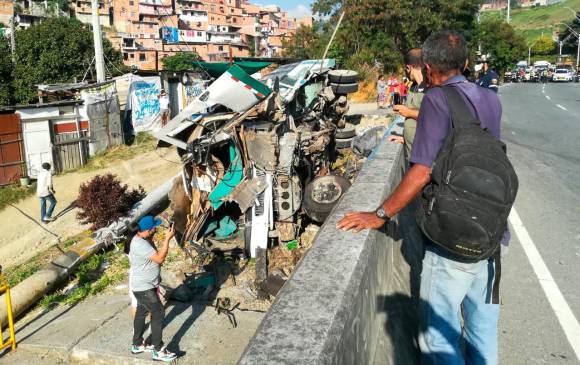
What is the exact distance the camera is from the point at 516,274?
438 cm

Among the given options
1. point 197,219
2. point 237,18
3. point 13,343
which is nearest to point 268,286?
point 197,219

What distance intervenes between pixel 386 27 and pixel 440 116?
1308 inches

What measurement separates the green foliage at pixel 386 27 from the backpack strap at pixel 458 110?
30650 millimetres

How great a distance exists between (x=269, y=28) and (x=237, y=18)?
864 cm

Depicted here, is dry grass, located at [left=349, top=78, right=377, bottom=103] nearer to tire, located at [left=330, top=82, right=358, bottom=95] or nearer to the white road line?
tire, located at [left=330, top=82, right=358, bottom=95]

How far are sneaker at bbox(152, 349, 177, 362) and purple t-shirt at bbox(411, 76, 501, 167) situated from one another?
14.1ft

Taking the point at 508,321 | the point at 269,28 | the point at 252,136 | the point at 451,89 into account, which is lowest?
the point at 508,321

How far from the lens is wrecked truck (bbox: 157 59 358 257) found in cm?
813

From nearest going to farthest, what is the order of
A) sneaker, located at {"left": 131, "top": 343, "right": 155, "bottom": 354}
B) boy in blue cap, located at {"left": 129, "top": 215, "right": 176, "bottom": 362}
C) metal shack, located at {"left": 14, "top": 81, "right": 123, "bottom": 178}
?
boy in blue cap, located at {"left": 129, "top": 215, "right": 176, "bottom": 362}
sneaker, located at {"left": 131, "top": 343, "right": 155, "bottom": 354}
metal shack, located at {"left": 14, "top": 81, "right": 123, "bottom": 178}

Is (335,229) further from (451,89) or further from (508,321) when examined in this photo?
(508,321)

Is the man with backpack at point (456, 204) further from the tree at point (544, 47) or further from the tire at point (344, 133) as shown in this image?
the tree at point (544, 47)

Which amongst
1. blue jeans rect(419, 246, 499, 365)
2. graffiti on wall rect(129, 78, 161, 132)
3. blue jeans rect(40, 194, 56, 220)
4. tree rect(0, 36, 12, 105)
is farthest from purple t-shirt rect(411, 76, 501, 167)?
tree rect(0, 36, 12, 105)

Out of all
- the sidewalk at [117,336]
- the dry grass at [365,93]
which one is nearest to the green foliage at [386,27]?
the dry grass at [365,93]

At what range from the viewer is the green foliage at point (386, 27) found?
31750 millimetres
